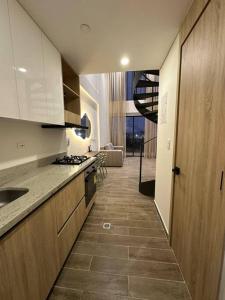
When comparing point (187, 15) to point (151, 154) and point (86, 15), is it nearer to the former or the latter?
point (86, 15)

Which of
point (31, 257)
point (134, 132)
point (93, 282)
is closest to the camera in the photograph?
point (31, 257)

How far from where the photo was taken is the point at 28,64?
4.37 feet

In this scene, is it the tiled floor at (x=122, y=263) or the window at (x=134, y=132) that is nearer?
the tiled floor at (x=122, y=263)

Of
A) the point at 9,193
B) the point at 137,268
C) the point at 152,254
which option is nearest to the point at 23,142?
the point at 9,193

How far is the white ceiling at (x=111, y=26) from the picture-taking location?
127 cm

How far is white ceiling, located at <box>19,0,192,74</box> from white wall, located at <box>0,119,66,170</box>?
108cm

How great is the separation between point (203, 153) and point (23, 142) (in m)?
1.78

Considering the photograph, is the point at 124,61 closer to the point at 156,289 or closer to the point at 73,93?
the point at 73,93

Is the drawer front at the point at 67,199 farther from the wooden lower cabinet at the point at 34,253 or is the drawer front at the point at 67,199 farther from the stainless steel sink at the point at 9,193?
the stainless steel sink at the point at 9,193

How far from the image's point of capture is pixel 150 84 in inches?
127

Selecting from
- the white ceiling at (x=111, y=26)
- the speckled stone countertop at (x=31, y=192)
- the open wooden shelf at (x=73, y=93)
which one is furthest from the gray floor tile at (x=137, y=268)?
the white ceiling at (x=111, y=26)

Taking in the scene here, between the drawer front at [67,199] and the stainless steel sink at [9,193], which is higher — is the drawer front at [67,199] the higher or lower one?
the lower one

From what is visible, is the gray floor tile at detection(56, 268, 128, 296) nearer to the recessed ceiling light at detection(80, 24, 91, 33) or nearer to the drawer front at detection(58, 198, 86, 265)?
the drawer front at detection(58, 198, 86, 265)

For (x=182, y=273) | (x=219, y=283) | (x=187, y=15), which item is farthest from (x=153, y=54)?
(x=182, y=273)
